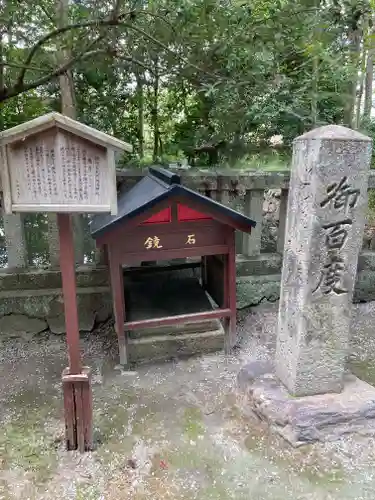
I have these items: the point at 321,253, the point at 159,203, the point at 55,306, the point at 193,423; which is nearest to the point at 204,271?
the point at 159,203

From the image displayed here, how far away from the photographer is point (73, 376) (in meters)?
2.62

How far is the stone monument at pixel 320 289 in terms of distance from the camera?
2.61 m

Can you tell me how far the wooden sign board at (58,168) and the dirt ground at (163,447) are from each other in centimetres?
172

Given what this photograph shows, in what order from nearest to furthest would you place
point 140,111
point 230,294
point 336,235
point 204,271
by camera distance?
point 336,235, point 230,294, point 204,271, point 140,111

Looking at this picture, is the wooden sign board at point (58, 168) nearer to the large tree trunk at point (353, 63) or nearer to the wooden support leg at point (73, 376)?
the wooden support leg at point (73, 376)

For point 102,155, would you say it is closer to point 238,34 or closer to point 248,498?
point 238,34

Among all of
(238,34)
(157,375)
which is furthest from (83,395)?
(238,34)

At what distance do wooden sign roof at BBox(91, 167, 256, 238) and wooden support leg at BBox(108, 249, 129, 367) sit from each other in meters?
0.32

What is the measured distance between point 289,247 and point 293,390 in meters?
1.09

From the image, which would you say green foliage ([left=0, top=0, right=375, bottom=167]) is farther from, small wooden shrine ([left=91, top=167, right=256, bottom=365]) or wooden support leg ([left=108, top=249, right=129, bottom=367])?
wooden support leg ([left=108, top=249, right=129, bottom=367])

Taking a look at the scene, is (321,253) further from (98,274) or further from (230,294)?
(98,274)

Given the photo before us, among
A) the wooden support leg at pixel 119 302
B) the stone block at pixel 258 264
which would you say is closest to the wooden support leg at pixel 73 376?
the wooden support leg at pixel 119 302

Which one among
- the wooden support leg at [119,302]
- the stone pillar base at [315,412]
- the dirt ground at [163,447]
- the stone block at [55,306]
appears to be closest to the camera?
the dirt ground at [163,447]

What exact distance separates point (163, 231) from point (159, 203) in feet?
0.91
